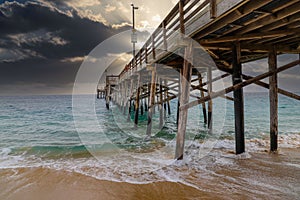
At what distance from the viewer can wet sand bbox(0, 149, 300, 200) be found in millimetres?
3674

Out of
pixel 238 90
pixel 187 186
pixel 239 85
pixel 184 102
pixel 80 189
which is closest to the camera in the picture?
pixel 187 186

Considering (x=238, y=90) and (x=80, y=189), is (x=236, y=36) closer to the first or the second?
(x=238, y=90)

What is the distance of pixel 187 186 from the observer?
3.97 meters

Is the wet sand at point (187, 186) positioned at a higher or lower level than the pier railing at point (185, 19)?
lower

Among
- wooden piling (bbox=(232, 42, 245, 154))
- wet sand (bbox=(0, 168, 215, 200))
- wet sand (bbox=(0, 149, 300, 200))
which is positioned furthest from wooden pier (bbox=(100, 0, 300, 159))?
wet sand (bbox=(0, 168, 215, 200))

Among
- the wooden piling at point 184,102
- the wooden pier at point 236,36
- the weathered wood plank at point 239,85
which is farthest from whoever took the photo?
the wooden piling at point 184,102

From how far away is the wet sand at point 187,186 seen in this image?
12.1 feet

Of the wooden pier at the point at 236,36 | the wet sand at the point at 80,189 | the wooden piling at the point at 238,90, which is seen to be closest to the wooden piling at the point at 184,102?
the wooden pier at the point at 236,36

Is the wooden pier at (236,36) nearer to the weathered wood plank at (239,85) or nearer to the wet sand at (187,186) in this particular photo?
the weathered wood plank at (239,85)

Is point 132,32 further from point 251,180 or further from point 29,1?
point 251,180

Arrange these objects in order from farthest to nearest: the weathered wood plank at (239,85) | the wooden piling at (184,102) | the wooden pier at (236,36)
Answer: the wooden piling at (184,102) → the weathered wood plank at (239,85) → the wooden pier at (236,36)

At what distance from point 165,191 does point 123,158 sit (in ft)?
9.56

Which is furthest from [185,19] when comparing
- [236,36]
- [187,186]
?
[187,186]

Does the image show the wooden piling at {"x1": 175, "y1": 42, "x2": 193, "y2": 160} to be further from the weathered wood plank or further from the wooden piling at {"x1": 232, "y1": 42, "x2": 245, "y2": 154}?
the wooden piling at {"x1": 232, "y1": 42, "x2": 245, "y2": 154}
